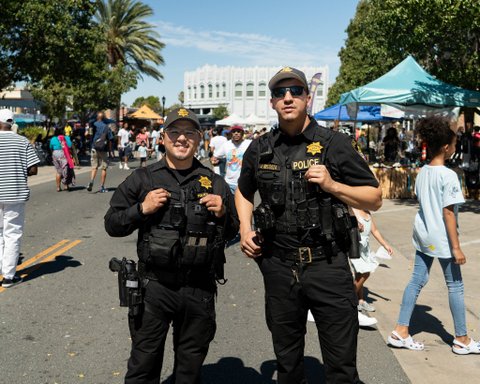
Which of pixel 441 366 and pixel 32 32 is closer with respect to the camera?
pixel 441 366

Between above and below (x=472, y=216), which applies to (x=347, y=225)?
above

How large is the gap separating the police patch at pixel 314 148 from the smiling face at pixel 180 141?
664 mm

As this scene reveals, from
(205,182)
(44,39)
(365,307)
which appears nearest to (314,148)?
(205,182)

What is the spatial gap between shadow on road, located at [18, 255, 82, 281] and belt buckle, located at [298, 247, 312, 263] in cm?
478

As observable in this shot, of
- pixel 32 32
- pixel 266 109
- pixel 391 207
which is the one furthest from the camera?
pixel 266 109

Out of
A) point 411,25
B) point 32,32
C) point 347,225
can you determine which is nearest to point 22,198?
point 347,225

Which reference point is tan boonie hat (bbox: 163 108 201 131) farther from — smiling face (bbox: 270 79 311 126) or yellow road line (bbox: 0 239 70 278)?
yellow road line (bbox: 0 239 70 278)

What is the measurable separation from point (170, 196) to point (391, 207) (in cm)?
1110

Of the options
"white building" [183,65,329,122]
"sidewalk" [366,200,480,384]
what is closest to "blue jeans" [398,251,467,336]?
"sidewalk" [366,200,480,384]

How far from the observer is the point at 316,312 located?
9.47 ft

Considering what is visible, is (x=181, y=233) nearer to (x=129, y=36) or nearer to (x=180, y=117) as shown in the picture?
(x=180, y=117)

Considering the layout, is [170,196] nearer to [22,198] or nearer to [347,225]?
[347,225]

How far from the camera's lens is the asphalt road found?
159 inches

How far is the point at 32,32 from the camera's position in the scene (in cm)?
2269
